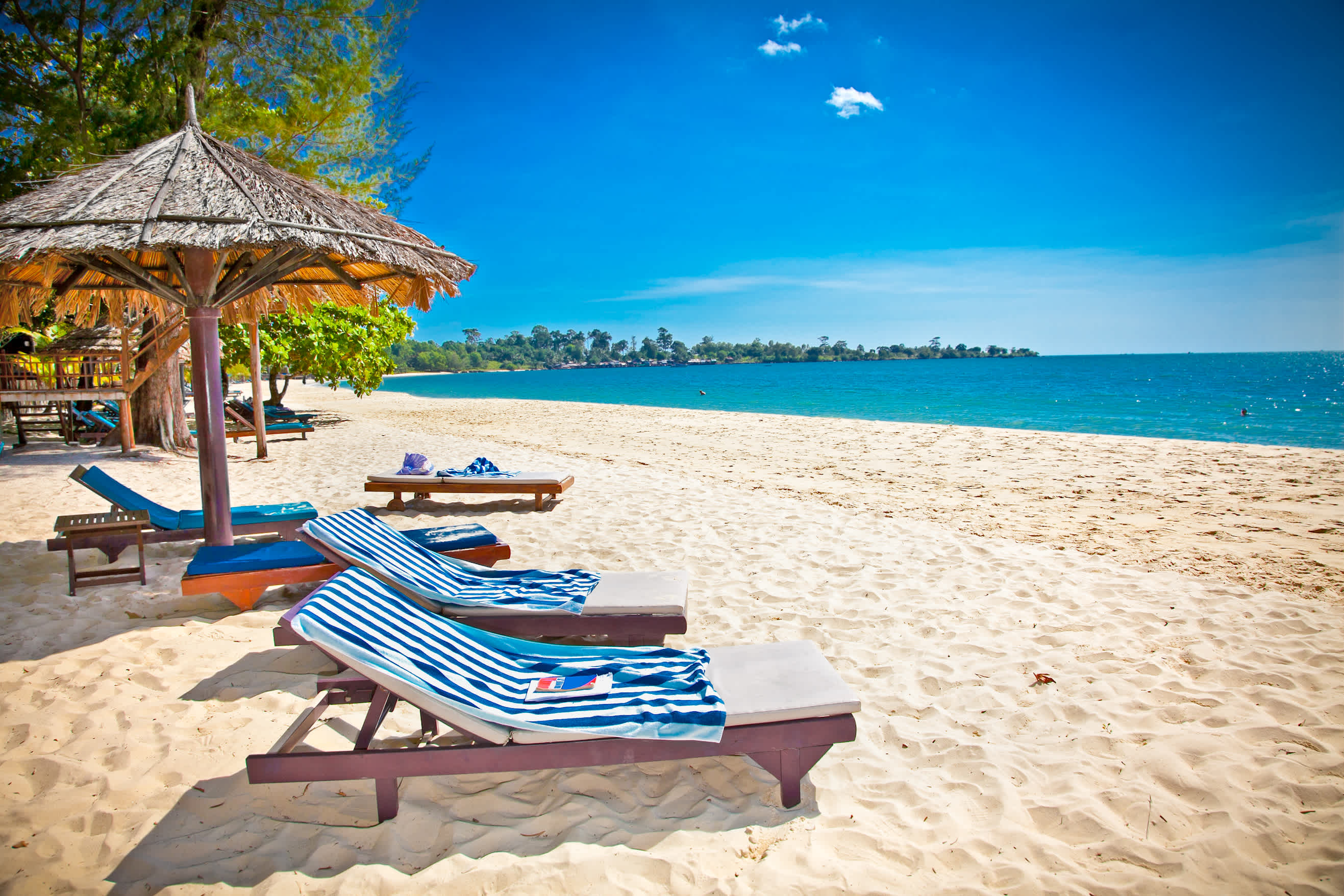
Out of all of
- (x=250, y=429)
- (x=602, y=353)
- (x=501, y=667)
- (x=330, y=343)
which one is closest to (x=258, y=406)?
(x=250, y=429)

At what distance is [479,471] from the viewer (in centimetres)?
793

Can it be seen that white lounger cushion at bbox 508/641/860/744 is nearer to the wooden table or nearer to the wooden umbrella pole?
the wooden umbrella pole

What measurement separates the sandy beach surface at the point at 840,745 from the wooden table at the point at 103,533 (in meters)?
0.15

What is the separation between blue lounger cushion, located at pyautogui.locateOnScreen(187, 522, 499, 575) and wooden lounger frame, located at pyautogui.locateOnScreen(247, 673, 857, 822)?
85.0 inches

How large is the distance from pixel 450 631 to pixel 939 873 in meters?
2.13

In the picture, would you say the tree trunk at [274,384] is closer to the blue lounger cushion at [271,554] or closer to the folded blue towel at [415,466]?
Result: the folded blue towel at [415,466]

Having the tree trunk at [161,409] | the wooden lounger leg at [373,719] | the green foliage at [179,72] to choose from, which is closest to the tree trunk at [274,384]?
the tree trunk at [161,409]

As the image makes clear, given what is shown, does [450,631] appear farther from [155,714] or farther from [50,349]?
[50,349]

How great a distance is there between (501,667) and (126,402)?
1131 centimetres

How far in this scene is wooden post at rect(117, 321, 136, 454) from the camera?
9.92 meters

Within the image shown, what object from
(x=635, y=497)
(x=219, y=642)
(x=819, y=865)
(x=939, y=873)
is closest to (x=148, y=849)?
(x=219, y=642)

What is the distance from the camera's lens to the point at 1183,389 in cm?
4603

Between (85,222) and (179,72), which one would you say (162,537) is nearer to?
(85,222)

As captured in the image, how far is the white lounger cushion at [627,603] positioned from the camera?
362 centimetres
